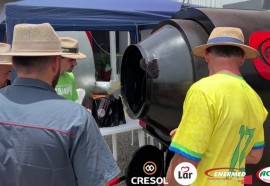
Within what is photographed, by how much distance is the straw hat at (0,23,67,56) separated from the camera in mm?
1368

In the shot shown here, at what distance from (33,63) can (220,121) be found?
0.83 meters

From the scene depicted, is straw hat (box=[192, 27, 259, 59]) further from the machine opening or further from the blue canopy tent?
the blue canopy tent

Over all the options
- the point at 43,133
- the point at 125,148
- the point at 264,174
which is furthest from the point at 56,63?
the point at 125,148

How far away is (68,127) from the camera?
1278 mm

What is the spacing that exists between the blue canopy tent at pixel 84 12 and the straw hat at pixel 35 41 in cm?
249

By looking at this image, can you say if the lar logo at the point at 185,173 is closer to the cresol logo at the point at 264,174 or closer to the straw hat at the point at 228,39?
the straw hat at the point at 228,39

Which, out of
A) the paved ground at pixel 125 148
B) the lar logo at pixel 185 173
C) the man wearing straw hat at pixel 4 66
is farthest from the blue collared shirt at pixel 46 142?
the paved ground at pixel 125 148

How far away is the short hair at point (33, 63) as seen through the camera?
1.36 m

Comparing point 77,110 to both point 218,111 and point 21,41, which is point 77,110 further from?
point 218,111

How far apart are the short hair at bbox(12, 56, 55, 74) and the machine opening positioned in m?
1.10

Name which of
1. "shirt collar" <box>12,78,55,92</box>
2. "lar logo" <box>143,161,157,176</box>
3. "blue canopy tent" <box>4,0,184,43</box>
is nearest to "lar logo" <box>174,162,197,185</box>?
"shirt collar" <box>12,78,55,92</box>

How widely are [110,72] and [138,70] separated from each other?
6495 mm

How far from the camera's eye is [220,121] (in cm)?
146

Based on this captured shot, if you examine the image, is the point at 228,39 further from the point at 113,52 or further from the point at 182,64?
the point at 113,52
